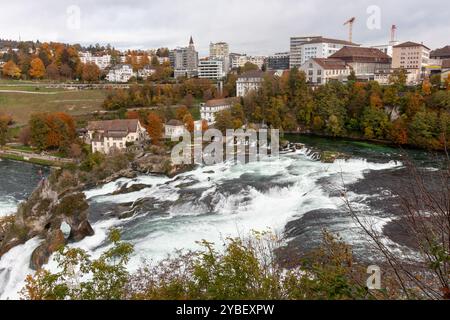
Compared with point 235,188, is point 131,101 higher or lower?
higher

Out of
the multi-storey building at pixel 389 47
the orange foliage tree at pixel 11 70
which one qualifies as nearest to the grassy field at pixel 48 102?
the orange foliage tree at pixel 11 70

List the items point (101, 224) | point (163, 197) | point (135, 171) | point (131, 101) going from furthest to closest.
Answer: point (131, 101) → point (135, 171) → point (163, 197) → point (101, 224)

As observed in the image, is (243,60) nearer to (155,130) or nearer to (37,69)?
(37,69)

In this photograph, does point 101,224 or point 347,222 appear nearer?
point 347,222

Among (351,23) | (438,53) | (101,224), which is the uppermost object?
(351,23)

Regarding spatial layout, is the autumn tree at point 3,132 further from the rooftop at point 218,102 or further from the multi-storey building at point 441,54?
the multi-storey building at point 441,54

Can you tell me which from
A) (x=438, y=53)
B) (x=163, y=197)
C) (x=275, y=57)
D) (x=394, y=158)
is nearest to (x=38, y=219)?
(x=163, y=197)
